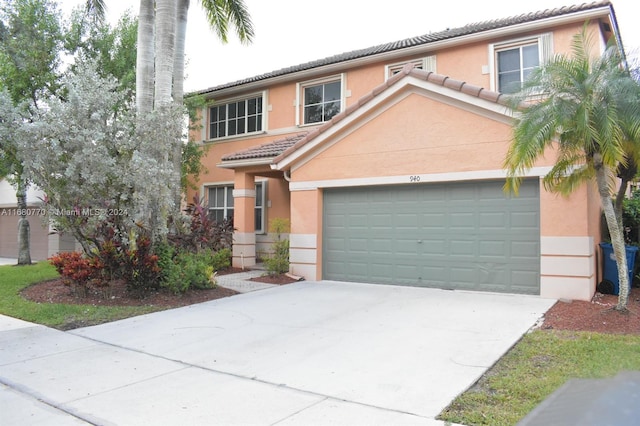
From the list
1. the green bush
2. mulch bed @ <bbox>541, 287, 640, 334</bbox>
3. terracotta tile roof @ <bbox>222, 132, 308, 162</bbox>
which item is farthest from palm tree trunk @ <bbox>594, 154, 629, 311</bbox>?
the green bush

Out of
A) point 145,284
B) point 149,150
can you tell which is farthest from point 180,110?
point 145,284

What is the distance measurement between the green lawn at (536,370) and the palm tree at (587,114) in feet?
5.95

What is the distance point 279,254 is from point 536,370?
27.8 feet

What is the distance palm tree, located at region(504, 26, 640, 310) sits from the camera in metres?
6.60

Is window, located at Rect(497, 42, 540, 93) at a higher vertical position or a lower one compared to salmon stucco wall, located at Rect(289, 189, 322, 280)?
higher

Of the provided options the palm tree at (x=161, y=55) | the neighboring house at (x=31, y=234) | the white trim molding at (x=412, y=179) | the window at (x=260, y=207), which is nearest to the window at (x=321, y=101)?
the window at (x=260, y=207)

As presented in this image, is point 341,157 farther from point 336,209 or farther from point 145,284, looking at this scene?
point 145,284

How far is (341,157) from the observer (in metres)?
11.8

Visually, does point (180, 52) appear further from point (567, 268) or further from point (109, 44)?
point (567, 268)

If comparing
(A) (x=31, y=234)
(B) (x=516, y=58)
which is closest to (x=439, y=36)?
(B) (x=516, y=58)

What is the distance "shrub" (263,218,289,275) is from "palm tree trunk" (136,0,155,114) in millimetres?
4518

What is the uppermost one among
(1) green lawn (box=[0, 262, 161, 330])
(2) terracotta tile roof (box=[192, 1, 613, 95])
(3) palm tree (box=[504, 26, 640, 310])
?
(2) terracotta tile roof (box=[192, 1, 613, 95])

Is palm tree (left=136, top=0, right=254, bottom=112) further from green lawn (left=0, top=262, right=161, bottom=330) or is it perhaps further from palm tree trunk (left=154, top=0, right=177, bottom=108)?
green lawn (left=0, top=262, right=161, bottom=330)

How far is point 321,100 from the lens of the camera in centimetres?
1579
